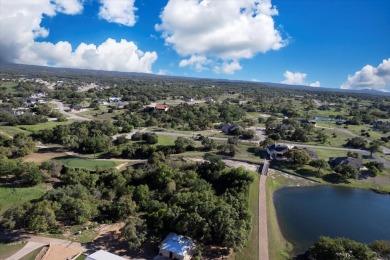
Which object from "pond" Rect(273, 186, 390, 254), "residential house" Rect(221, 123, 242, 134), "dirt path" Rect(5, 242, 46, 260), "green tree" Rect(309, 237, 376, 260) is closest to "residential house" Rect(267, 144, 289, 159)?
"pond" Rect(273, 186, 390, 254)

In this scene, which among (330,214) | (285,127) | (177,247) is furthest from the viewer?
(285,127)

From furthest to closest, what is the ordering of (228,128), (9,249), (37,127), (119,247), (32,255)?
1. (228,128)
2. (37,127)
3. (119,247)
4. (9,249)
5. (32,255)

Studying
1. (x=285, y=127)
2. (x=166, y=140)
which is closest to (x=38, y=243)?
(x=166, y=140)

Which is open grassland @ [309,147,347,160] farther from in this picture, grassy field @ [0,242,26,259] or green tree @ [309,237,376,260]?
grassy field @ [0,242,26,259]

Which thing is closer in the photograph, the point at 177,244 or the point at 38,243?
the point at 177,244

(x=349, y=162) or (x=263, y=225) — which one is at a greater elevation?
(x=349, y=162)

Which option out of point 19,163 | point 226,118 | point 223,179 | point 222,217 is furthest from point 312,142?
point 19,163

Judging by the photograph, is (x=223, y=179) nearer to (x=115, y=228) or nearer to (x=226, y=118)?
(x=115, y=228)

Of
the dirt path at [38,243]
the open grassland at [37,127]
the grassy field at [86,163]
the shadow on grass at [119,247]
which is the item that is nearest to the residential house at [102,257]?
the shadow on grass at [119,247]

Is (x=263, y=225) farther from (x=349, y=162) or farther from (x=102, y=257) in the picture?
(x=349, y=162)
